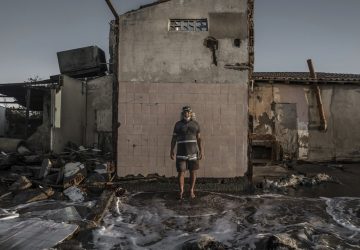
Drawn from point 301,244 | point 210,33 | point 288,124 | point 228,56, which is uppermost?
point 210,33

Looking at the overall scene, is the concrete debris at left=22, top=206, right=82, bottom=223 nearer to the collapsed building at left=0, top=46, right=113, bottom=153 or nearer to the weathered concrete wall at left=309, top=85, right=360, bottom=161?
the collapsed building at left=0, top=46, right=113, bottom=153

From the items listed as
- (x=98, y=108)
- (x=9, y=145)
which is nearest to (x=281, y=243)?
(x=9, y=145)

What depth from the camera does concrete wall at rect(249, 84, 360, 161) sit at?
1573 centimetres

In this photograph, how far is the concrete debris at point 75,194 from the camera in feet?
25.7

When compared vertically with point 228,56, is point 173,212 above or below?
below

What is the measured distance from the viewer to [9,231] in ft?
16.5

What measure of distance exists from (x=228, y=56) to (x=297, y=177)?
13.2 feet

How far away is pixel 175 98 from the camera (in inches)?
341

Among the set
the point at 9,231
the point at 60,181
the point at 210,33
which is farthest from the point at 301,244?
the point at 60,181

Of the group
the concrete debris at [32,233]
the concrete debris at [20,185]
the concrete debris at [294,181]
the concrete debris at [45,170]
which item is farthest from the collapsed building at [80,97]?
the concrete debris at [32,233]

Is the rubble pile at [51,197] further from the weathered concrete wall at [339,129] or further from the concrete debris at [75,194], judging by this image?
the weathered concrete wall at [339,129]

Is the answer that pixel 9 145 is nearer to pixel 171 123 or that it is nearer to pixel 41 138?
pixel 41 138

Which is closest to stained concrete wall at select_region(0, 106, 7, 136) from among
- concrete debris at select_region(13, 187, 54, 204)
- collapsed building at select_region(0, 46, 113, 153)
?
collapsed building at select_region(0, 46, 113, 153)

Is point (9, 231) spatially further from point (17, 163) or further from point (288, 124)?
point (288, 124)
